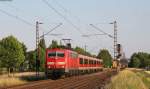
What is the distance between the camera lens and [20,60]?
105250mm

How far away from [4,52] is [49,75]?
5884 centimetres

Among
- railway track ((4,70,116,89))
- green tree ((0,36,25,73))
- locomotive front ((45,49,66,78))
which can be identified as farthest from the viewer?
green tree ((0,36,25,73))

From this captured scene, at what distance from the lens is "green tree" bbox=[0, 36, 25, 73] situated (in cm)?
10412

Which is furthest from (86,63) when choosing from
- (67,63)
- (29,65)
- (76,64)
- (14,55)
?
(29,65)

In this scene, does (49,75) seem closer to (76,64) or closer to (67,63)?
(67,63)

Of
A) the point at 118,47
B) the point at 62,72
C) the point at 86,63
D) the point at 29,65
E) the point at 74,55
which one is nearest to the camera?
the point at 118,47

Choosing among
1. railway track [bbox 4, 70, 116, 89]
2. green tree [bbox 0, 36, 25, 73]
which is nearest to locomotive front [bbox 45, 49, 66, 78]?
railway track [bbox 4, 70, 116, 89]

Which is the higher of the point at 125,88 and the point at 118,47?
the point at 118,47

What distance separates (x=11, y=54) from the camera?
105 meters

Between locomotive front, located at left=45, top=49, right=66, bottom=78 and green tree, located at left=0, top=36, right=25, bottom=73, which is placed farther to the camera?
green tree, located at left=0, top=36, right=25, bottom=73

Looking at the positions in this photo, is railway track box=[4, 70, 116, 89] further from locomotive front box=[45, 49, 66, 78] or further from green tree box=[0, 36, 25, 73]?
green tree box=[0, 36, 25, 73]

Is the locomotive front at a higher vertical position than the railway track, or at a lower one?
higher

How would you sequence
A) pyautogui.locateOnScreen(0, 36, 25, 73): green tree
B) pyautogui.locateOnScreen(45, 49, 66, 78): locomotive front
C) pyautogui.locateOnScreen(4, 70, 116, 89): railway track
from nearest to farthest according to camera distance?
pyautogui.locateOnScreen(4, 70, 116, 89): railway track < pyautogui.locateOnScreen(45, 49, 66, 78): locomotive front < pyautogui.locateOnScreen(0, 36, 25, 73): green tree

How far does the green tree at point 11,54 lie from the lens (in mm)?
104125
